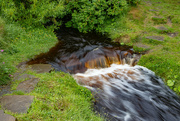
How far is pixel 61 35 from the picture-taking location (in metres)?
11.7

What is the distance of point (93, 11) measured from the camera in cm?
1163

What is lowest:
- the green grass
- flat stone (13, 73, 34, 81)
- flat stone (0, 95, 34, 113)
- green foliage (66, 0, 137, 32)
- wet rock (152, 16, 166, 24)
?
the green grass

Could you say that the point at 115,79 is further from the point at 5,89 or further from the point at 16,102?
the point at 5,89

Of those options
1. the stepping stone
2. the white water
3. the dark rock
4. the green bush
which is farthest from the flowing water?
the stepping stone

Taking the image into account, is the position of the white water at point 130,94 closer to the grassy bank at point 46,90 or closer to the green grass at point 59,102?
the green grass at point 59,102

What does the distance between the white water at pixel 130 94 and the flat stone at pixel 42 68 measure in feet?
4.56

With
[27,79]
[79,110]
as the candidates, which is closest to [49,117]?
[79,110]

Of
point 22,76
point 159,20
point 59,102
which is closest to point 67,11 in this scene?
point 159,20

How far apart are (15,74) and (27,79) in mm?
883

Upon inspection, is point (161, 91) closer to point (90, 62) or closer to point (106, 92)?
point (106, 92)

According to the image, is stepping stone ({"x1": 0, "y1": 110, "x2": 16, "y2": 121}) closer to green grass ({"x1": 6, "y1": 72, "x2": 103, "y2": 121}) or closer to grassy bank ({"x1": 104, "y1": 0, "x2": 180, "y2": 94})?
green grass ({"x1": 6, "y1": 72, "x2": 103, "y2": 121})

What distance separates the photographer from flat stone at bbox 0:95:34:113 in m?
3.98

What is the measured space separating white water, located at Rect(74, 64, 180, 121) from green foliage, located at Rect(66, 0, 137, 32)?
5173mm

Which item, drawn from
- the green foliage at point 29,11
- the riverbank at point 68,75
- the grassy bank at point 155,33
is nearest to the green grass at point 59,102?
the riverbank at point 68,75
